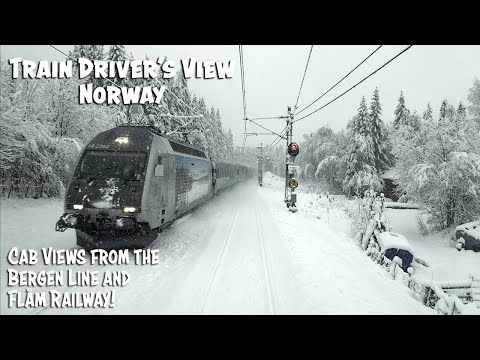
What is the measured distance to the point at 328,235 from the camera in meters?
11.3

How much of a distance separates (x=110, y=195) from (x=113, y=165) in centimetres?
90


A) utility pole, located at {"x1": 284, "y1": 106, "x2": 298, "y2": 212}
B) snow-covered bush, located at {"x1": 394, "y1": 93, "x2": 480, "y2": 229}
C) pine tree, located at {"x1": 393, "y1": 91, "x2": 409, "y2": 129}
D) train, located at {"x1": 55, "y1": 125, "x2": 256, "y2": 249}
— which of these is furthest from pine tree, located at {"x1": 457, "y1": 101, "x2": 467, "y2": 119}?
train, located at {"x1": 55, "y1": 125, "x2": 256, "y2": 249}

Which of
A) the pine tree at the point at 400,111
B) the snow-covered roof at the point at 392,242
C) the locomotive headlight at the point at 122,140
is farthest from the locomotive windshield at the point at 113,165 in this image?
the pine tree at the point at 400,111

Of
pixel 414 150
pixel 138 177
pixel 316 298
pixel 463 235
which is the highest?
pixel 414 150

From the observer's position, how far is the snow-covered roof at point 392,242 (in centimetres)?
1068

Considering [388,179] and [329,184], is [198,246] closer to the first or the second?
[388,179]

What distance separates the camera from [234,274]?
6309mm

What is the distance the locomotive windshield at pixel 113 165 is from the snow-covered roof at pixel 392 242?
364 inches

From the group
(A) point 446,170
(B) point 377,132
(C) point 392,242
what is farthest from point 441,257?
(B) point 377,132

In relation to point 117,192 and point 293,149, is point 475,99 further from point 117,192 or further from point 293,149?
point 117,192
